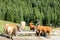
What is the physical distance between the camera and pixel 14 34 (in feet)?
41.4

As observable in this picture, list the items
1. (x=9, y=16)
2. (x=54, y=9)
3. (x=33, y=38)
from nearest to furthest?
1. (x=33, y=38)
2. (x=9, y=16)
3. (x=54, y=9)

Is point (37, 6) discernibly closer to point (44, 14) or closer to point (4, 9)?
point (44, 14)

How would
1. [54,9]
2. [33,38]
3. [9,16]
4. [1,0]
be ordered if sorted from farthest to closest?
[54,9] → [1,0] → [9,16] → [33,38]

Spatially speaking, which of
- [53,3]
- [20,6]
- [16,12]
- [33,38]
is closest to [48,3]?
[53,3]

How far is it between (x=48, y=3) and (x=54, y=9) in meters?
2.09

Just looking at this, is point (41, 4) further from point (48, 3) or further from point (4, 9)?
point (4, 9)

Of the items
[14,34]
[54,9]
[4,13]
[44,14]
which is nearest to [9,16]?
[4,13]

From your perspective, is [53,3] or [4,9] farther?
[53,3]

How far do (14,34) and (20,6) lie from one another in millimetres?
42278

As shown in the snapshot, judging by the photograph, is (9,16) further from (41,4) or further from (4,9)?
(41,4)

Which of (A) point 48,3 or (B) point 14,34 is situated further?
(A) point 48,3

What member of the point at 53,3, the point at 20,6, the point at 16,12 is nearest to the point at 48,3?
the point at 53,3

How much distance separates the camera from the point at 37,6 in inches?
2250

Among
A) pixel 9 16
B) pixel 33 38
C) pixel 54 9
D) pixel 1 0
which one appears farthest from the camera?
pixel 54 9
